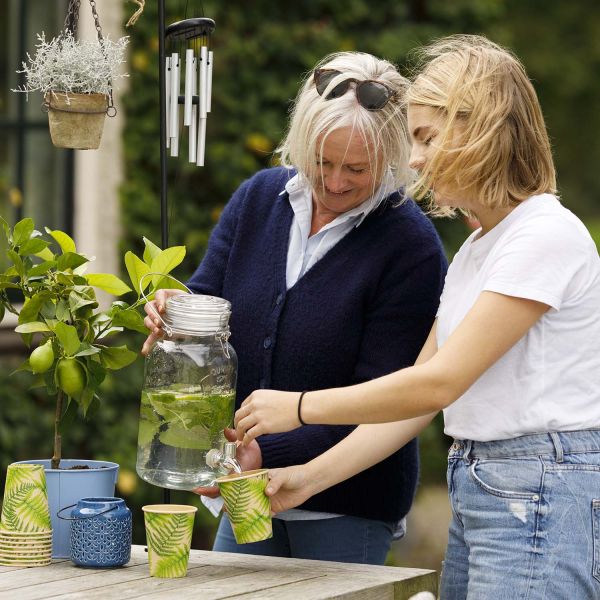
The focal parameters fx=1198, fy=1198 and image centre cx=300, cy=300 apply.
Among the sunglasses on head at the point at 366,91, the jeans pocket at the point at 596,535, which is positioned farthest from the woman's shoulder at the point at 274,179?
the jeans pocket at the point at 596,535

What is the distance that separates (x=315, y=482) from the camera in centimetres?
230

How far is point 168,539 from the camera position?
6.93 feet

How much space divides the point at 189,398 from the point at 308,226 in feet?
1.70

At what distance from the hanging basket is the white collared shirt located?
434 mm

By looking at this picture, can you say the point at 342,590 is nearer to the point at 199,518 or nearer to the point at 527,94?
the point at 527,94

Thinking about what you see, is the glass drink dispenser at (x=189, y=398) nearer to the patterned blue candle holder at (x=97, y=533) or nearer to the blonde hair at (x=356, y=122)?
the patterned blue candle holder at (x=97, y=533)

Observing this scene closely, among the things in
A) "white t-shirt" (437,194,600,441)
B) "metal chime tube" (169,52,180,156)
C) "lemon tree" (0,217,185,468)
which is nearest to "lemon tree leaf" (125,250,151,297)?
"lemon tree" (0,217,185,468)

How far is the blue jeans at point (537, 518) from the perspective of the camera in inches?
75.8

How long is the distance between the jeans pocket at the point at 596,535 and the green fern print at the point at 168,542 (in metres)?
0.69

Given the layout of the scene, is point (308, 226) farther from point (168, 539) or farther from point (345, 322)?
point (168, 539)

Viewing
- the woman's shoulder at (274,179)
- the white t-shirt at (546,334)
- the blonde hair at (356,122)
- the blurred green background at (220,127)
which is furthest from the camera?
the blurred green background at (220,127)

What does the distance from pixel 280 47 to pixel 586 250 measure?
3.14 m

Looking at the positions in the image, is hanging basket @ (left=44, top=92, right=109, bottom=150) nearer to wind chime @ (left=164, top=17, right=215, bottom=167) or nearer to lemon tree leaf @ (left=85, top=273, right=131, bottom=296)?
wind chime @ (left=164, top=17, right=215, bottom=167)

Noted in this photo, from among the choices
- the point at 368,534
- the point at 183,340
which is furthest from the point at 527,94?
the point at 368,534
